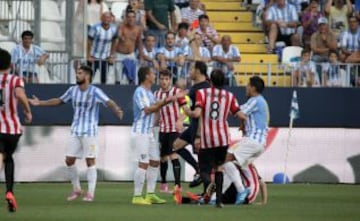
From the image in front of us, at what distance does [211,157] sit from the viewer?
65.5 ft

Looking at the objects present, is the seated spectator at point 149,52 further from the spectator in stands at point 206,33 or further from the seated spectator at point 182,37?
the spectator in stands at point 206,33

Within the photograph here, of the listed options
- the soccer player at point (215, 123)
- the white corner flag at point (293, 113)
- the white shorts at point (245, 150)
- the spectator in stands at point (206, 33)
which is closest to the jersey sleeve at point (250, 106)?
the white shorts at point (245, 150)

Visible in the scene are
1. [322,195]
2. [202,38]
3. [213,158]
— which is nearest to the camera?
[213,158]

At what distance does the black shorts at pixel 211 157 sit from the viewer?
65.4 feet

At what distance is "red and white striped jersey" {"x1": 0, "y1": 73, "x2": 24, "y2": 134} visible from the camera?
18750mm

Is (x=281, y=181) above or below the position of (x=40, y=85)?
below

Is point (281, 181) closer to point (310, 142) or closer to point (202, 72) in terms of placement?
point (310, 142)

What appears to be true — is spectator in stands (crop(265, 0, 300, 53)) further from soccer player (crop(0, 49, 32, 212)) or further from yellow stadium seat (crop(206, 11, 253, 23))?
soccer player (crop(0, 49, 32, 212))

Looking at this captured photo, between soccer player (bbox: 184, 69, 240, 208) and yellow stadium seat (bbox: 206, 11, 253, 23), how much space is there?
38.7 ft

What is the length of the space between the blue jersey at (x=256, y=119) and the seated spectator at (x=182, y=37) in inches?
287

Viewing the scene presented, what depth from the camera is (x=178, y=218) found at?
17.8 meters

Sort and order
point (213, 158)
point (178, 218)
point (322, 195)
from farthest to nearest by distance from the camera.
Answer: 1. point (322, 195)
2. point (213, 158)
3. point (178, 218)

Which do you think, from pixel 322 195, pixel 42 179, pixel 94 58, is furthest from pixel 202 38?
pixel 322 195

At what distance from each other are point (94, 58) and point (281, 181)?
4.50 meters
